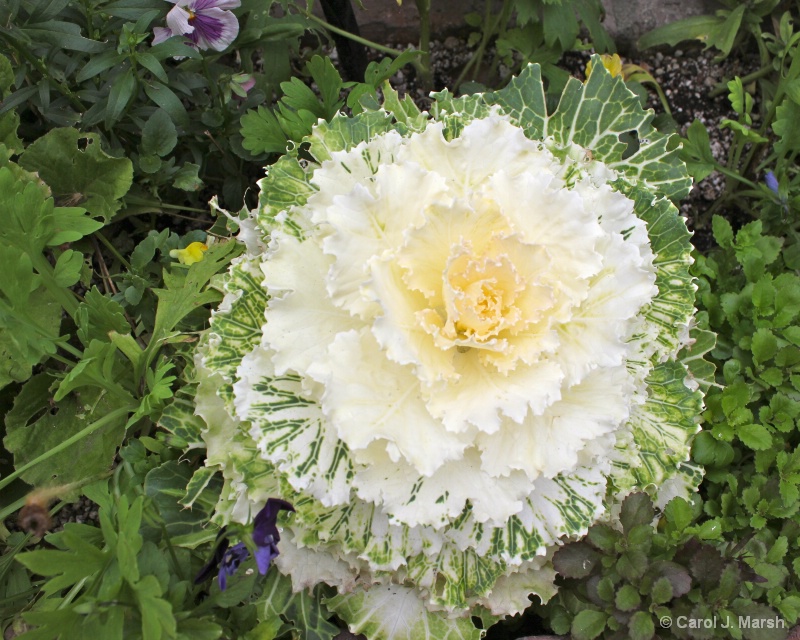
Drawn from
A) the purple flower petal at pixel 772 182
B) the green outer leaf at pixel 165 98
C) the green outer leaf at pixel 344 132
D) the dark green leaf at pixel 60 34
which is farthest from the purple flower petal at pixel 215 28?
the purple flower petal at pixel 772 182

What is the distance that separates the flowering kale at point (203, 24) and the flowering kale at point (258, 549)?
3.74 ft

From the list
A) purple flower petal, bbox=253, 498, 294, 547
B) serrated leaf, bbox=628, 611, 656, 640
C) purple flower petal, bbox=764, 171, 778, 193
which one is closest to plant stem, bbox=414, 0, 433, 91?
purple flower petal, bbox=764, 171, 778, 193

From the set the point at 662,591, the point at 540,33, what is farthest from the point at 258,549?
the point at 540,33

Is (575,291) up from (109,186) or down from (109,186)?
up

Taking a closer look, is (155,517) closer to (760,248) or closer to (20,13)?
(20,13)

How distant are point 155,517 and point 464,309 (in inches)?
28.1

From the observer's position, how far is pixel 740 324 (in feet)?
6.16

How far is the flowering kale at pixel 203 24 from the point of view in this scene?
5.29 ft

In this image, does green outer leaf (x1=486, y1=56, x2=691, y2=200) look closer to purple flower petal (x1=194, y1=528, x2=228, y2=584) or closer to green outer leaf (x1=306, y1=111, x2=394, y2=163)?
green outer leaf (x1=306, y1=111, x2=394, y2=163)

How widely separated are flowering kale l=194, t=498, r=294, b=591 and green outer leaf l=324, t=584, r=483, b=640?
34 centimetres

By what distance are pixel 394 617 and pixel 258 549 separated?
0.49 metres

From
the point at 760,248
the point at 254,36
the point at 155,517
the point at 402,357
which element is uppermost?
the point at 254,36


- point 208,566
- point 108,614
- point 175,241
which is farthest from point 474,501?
point 175,241

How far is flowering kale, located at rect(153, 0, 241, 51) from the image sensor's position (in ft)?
5.29
